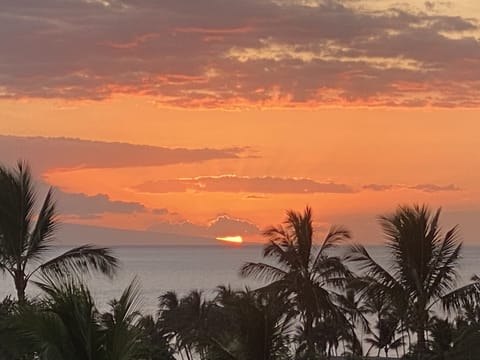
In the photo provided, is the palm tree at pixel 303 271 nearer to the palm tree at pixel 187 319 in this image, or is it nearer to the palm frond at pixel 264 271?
the palm frond at pixel 264 271

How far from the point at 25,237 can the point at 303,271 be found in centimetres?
1076

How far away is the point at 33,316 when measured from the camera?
33.5 feet

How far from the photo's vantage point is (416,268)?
74.5 ft

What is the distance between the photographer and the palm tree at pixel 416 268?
22719 mm

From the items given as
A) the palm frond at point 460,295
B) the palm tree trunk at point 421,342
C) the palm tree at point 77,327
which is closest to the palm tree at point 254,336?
the palm tree at point 77,327

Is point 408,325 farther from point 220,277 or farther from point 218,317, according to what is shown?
point 220,277

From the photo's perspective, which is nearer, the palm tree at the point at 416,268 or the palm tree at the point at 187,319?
the palm tree at the point at 416,268

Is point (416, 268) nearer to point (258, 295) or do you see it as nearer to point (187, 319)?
point (258, 295)

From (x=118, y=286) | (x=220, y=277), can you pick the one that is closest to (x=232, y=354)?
(x=118, y=286)

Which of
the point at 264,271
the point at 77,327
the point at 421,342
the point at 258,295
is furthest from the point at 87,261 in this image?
the point at 77,327

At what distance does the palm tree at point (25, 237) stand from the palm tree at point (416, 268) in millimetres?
7413

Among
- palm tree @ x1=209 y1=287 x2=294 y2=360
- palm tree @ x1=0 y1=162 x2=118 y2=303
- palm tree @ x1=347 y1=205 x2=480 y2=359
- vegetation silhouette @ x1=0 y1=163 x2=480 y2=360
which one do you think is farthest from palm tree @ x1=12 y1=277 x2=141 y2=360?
palm tree @ x1=347 y1=205 x2=480 y2=359

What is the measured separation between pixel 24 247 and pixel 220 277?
17626 centimetres

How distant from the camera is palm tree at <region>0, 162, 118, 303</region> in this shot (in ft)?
61.0
